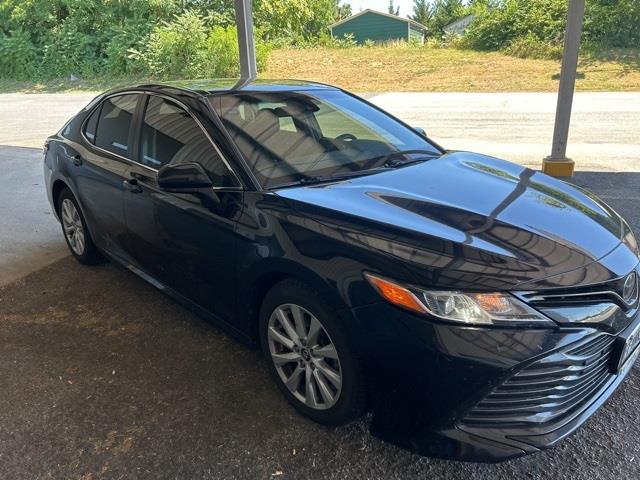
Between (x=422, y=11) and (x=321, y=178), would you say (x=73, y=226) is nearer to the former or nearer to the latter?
(x=321, y=178)

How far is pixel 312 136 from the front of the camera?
126 inches

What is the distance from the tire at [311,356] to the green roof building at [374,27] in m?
41.8

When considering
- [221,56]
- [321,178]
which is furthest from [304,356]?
[221,56]

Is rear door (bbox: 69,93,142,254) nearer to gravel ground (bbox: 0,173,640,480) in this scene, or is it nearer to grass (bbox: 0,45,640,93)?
gravel ground (bbox: 0,173,640,480)

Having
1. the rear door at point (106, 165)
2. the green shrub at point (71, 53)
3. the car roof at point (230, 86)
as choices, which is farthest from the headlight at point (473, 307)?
the green shrub at point (71, 53)

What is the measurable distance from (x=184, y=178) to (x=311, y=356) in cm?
112

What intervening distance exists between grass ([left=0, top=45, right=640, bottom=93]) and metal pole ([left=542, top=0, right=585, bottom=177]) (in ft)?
40.4

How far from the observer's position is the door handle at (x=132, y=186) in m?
3.36

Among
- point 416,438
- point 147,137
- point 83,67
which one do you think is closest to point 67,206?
point 147,137

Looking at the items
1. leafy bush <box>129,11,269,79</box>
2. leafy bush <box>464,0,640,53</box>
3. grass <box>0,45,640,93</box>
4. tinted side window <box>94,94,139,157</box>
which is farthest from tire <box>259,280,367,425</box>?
leafy bush <box>464,0,640,53</box>

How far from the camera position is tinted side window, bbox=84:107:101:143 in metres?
4.09

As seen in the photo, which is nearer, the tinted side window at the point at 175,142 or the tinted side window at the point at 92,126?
the tinted side window at the point at 175,142

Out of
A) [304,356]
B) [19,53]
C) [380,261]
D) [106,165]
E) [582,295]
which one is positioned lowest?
[304,356]

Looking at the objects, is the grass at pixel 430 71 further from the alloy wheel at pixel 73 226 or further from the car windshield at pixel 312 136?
the alloy wheel at pixel 73 226
